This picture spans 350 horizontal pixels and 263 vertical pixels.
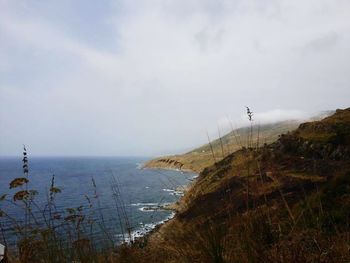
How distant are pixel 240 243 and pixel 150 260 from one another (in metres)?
1.30

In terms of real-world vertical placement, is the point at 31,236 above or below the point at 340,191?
above

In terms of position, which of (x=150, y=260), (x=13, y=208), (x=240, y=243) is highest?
(x=240, y=243)

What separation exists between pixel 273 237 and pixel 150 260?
1.51 m

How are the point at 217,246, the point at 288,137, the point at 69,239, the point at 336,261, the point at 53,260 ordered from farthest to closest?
the point at 288,137, the point at 69,239, the point at 53,260, the point at 217,246, the point at 336,261

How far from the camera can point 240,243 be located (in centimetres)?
347

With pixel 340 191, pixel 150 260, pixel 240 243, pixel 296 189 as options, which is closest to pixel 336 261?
pixel 240 243

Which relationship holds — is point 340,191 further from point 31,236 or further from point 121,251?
point 31,236

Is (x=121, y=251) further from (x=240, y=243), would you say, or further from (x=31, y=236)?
(x=240, y=243)

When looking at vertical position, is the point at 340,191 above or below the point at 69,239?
below

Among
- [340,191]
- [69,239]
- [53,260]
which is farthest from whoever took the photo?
[340,191]

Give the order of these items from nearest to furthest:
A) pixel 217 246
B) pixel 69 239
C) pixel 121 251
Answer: pixel 217 246
pixel 121 251
pixel 69 239

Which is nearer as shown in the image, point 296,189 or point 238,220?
point 238,220

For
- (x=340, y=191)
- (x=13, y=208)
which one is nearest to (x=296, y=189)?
(x=340, y=191)

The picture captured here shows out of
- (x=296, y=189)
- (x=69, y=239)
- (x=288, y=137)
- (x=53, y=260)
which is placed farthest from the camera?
(x=288, y=137)
